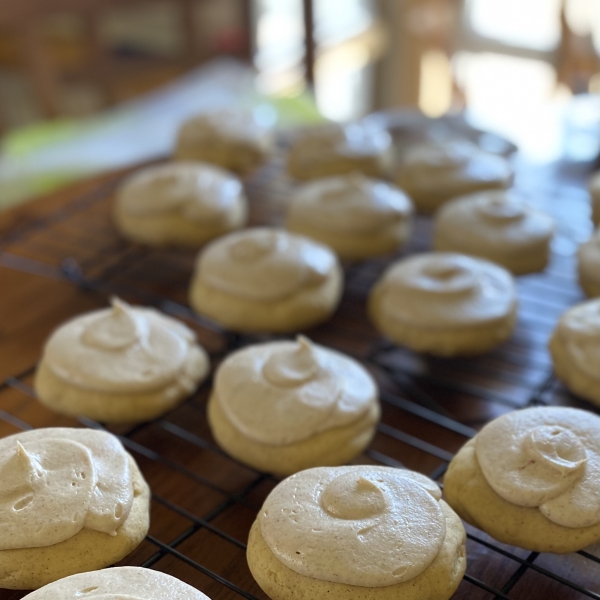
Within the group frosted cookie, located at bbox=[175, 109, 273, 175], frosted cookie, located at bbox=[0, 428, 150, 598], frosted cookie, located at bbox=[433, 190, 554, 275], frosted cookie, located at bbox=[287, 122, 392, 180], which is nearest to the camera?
frosted cookie, located at bbox=[0, 428, 150, 598]

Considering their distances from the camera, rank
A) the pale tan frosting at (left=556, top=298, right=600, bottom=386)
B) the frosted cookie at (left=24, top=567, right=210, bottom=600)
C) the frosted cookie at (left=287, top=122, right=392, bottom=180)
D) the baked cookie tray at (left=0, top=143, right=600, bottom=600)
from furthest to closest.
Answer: the frosted cookie at (left=287, top=122, right=392, bottom=180) < the pale tan frosting at (left=556, top=298, right=600, bottom=386) < the baked cookie tray at (left=0, top=143, right=600, bottom=600) < the frosted cookie at (left=24, top=567, right=210, bottom=600)

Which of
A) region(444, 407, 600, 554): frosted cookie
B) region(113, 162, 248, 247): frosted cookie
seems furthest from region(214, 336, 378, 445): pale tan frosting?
region(113, 162, 248, 247): frosted cookie

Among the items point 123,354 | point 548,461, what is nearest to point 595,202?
point 548,461

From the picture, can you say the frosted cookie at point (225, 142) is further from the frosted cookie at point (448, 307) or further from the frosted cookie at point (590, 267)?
the frosted cookie at point (590, 267)

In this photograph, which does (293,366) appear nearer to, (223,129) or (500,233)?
(500,233)

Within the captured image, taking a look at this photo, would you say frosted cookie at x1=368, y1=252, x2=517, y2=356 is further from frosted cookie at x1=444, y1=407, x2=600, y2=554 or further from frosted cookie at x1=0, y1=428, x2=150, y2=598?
frosted cookie at x1=0, y1=428, x2=150, y2=598

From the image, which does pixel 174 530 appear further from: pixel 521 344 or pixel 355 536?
pixel 521 344
